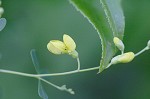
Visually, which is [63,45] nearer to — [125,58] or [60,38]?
[125,58]

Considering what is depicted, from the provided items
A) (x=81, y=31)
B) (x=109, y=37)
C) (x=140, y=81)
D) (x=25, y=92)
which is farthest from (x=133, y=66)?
(x=109, y=37)

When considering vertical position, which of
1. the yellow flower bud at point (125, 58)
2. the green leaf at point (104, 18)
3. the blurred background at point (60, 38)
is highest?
the blurred background at point (60, 38)

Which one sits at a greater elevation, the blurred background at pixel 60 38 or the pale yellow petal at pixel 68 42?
the blurred background at pixel 60 38

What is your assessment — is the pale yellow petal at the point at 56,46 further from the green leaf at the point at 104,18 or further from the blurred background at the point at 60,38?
the blurred background at the point at 60,38

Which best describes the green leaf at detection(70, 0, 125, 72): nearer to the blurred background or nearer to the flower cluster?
the flower cluster

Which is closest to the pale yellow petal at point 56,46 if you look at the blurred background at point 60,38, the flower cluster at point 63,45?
the flower cluster at point 63,45

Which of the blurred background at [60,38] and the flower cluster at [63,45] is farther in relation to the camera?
the blurred background at [60,38]

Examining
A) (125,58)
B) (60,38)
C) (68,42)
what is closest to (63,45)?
(68,42)

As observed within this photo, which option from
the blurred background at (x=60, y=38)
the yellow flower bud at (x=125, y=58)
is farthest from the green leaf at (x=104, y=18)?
the blurred background at (x=60, y=38)
